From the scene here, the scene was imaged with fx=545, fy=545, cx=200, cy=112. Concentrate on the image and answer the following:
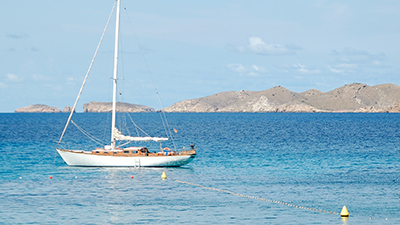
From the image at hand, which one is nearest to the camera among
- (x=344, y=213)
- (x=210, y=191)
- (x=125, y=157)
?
(x=344, y=213)

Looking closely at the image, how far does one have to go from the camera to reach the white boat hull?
5912 cm

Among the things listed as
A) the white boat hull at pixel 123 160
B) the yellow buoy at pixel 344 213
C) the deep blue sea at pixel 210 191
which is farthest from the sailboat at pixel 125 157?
the yellow buoy at pixel 344 213

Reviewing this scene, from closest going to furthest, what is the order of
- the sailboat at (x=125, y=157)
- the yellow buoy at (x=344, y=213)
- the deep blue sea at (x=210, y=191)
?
the yellow buoy at (x=344, y=213) → the deep blue sea at (x=210, y=191) → the sailboat at (x=125, y=157)

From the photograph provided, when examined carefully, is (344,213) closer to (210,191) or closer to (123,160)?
(210,191)

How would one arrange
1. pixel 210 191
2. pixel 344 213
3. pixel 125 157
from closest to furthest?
1. pixel 344 213
2. pixel 210 191
3. pixel 125 157

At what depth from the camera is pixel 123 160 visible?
59125 millimetres

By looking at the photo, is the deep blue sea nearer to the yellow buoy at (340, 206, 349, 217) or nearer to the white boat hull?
the yellow buoy at (340, 206, 349, 217)

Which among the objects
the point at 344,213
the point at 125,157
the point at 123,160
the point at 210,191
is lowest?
the point at 344,213

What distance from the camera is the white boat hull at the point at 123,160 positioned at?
59.1 meters

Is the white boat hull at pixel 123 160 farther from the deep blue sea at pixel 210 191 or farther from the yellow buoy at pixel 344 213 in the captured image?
the yellow buoy at pixel 344 213

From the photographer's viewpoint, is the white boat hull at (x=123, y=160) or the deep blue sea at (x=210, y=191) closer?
the deep blue sea at (x=210, y=191)

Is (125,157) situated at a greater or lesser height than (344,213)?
greater

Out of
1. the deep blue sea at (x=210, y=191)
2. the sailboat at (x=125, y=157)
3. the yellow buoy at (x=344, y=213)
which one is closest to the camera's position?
the yellow buoy at (x=344, y=213)

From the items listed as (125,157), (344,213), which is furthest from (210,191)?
(125,157)
